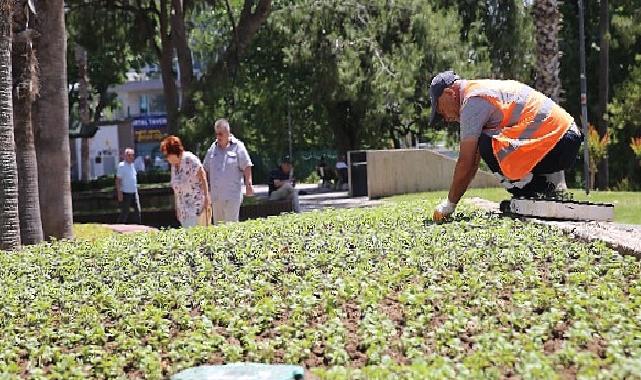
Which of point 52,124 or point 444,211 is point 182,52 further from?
point 444,211

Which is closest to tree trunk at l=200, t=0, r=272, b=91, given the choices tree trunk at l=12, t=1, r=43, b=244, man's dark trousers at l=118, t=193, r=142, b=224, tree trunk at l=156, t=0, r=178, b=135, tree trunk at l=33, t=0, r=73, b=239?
tree trunk at l=156, t=0, r=178, b=135

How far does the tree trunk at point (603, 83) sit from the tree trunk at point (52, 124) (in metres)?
19.5

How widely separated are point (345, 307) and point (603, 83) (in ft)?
88.5

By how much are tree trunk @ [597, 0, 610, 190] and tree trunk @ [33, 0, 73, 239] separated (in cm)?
1953

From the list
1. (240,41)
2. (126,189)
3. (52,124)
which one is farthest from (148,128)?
(52,124)

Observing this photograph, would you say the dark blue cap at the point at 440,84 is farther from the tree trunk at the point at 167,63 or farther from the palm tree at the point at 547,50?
the tree trunk at the point at 167,63

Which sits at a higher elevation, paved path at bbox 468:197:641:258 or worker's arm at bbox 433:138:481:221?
worker's arm at bbox 433:138:481:221

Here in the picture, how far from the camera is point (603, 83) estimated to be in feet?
98.4

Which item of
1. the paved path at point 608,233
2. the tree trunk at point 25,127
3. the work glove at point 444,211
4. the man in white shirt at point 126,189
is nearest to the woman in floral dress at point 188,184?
the tree trunk at point 25,127

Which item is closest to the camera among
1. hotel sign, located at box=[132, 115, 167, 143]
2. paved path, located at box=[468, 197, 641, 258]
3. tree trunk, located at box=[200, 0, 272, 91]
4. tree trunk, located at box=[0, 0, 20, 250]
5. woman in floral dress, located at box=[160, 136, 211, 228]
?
paved path, located at box=[468, 197, 641, 258]

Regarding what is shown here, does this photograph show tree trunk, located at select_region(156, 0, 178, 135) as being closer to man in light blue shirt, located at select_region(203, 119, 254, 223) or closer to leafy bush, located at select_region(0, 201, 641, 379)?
man in light blue shirt, located at select_region(203, 119, 254, 223)

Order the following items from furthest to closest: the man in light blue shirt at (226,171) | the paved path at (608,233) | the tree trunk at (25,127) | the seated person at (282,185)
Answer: the seated person at (282,185) → the man in light blue shirt at (226,171) → the tree trunk at (25,127) → the paved path at (608,233)

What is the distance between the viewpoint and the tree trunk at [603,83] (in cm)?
2833

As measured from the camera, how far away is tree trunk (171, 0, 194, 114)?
21797 mm
